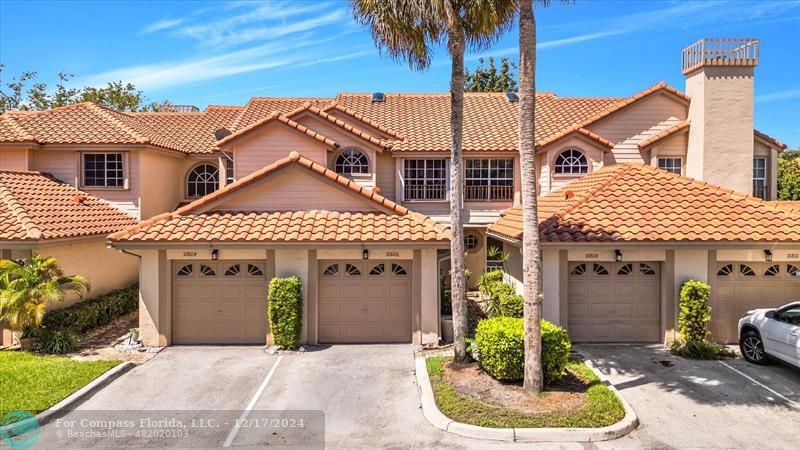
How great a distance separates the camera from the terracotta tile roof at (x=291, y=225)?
12.4m

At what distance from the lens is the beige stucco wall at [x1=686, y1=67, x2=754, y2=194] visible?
57.3 feet

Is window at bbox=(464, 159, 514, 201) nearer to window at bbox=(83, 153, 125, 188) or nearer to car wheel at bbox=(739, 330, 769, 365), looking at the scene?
car wheel at bbox=(739, 330, 769, 365)

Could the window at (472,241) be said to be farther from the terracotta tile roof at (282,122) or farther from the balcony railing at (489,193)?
the terracotta tile roof at (282,122)

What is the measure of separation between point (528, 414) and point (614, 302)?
231 inches


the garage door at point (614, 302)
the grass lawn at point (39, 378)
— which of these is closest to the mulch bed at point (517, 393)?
the garage door at point (614, 302)

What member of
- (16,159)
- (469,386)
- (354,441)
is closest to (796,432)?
(469,386)

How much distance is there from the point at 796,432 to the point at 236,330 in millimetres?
11901

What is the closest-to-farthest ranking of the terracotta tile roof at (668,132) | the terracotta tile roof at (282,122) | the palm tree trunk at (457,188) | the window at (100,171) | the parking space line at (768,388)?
the parking space line at (768,388), the palm tree trunk at (457,188), the terracotta tile roof at (282,122), the terracotta tile roof at (668,132), the window at (100,171)

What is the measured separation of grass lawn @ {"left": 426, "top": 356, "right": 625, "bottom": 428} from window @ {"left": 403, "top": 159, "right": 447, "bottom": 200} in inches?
420

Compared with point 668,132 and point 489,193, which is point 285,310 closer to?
point 489,193

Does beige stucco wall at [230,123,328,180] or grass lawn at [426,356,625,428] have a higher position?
beige stucco wall at [230,123,328,180]

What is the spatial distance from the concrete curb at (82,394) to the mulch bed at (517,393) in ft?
23.3

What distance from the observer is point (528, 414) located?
8242 mm

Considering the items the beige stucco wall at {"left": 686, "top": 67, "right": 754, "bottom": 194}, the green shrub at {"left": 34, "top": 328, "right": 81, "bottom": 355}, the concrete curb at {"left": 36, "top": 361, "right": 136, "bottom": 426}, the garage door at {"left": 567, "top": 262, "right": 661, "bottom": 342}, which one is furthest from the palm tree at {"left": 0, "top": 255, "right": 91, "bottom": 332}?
the beige stucco wall at {"left": 686, "top": 67, "right": 754, "bottom": 194}
